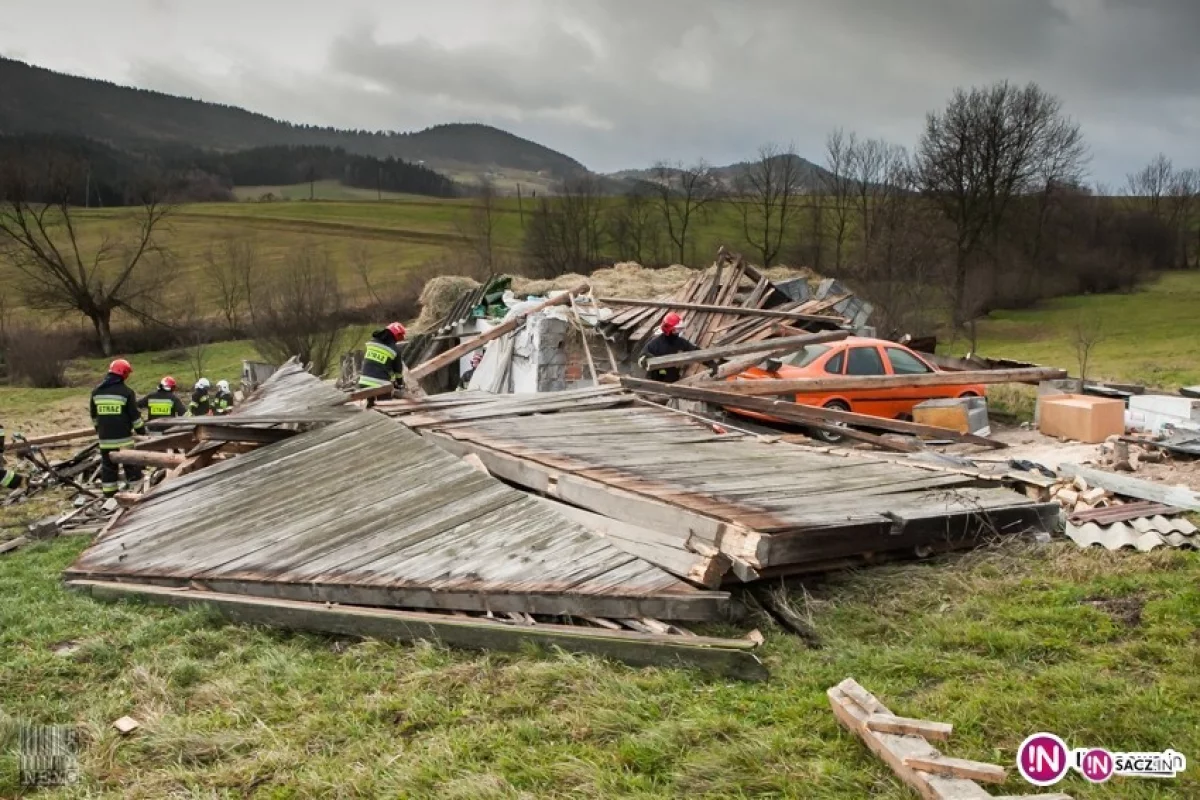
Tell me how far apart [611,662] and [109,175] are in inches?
3527

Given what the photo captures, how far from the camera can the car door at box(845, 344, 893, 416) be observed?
11875 millimetres

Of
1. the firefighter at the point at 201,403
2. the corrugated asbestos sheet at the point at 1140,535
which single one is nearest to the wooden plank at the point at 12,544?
the firefighter at the point at 201,403

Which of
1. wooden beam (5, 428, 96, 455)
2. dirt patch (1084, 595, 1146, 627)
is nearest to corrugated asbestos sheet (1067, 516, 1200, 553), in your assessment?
dirt patch (1084, 595, 1146, 627)

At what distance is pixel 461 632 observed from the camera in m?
4.85

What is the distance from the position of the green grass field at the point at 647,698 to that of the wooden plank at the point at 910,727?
12 cm

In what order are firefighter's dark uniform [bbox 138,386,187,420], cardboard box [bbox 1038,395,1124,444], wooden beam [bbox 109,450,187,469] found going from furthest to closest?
firefighter's dark uniform [bbox 138,386,187,420] < cardboard box [bbox 1038,395,1124,444] < wooden beam [bbox 109,450,187,469]

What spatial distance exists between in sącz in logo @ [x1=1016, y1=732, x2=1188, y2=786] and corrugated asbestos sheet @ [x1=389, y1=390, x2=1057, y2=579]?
1.67 m

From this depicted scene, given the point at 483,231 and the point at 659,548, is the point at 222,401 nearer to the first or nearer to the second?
the point at 659,548

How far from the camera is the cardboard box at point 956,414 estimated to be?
11.4 meters

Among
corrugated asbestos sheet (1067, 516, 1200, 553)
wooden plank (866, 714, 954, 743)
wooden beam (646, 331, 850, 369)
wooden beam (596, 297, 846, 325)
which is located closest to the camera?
wooden plank (866, 714, 954, 743)

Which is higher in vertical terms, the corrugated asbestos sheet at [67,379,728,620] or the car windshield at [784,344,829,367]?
the car windshield at [784,344,829,367]

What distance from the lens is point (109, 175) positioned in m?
77.2

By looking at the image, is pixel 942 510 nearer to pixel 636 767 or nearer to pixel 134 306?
pixel 636 767

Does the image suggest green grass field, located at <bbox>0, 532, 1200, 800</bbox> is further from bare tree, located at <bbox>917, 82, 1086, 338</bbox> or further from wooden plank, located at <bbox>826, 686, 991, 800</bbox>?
bare tree, located at <bbox>917, 82, 1086, 338</bbox>
